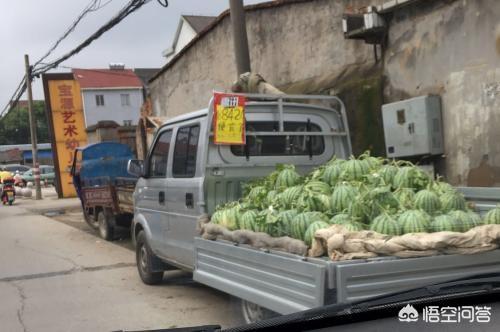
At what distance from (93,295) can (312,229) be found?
170 inches

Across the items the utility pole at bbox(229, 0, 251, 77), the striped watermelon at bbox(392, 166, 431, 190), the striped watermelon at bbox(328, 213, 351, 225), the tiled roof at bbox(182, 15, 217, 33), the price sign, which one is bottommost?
the striped watermelon at bbox(328, 213, 351, 225)

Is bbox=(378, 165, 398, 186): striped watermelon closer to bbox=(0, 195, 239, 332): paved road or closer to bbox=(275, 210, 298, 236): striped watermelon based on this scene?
bbox=(275, 210, 298, 236): striped watermelon

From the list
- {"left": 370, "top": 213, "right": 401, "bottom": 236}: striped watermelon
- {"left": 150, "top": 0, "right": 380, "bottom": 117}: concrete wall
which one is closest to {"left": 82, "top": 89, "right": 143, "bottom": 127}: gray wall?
{"left": 150, "top": 0, "right": 380, "bottom": 117}: concrete wall

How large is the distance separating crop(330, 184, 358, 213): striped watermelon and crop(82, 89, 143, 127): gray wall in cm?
5308

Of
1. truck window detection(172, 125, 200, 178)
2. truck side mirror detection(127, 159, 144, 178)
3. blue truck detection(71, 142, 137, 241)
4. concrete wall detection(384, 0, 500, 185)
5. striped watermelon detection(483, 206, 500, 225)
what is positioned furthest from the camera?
blue truck detection(71, 142, 137, 241)

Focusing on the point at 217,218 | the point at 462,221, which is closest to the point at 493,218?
the point at 462,221

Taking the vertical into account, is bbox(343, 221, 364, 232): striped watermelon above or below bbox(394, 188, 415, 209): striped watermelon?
below

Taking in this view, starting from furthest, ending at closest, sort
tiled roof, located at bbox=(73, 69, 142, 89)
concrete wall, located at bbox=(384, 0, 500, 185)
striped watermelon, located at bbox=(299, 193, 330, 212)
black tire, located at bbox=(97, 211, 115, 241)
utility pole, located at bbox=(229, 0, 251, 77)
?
1. tiled roof, located at bbox=(73, 69, 142, 89)
2. black tire, located at bbox=(97, 211, 115, 241)
3. utility pole, located at bbox=(229, 0, 251, 77)
4. concrete wall, located at bbox=(384, 0, 500, 185)
5. striped watermelon, located at bbox=(299, 193, 330, 212)

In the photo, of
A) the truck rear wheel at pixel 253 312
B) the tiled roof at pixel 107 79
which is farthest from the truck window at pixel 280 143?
the tiled roof at pixel 107 79

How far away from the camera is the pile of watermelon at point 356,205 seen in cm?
362

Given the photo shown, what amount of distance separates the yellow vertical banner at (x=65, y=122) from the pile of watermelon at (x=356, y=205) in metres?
22.9

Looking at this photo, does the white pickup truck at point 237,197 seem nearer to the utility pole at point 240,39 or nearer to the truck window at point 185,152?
the truck window at point 185,152

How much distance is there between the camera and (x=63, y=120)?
86.8ft

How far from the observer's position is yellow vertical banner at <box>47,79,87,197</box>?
26266mm
